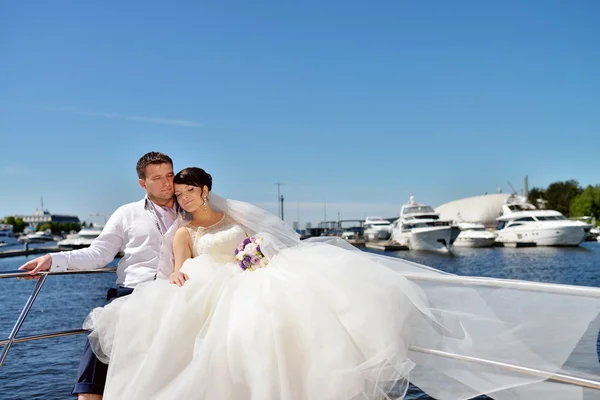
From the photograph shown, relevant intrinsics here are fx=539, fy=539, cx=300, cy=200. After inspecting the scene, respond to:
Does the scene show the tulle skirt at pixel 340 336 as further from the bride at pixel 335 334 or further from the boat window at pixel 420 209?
the boat window at pixel 420 209

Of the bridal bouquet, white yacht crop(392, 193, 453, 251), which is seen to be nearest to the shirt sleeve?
the bridal bouquet

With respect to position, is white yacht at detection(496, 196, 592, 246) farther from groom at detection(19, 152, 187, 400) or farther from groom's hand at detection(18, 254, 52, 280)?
groom's hand at detection(18, 254, 52, 280)

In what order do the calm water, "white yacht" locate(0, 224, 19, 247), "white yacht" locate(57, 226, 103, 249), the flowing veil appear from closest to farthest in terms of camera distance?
the flowing veil → the calm water → "white yacht" locate(57, 226, 103, 249) → "white yacht" locate(0, 224, 19, 247)

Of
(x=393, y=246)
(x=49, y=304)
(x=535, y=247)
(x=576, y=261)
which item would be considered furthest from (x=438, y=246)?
(x=49, y=304)

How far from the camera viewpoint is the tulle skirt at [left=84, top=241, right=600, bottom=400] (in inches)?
110

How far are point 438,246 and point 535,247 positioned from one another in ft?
32.6

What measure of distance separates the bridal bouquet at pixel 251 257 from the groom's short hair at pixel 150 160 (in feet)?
3.47

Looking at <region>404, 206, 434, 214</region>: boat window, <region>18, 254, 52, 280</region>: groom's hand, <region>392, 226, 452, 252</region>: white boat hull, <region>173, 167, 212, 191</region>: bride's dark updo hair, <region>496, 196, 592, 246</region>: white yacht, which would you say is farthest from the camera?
<region>404, 206, 434, 214</region>: boat window

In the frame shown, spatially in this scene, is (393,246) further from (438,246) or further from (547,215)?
(547,215)

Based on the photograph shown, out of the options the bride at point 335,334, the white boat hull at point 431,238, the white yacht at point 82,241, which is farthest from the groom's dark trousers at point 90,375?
the white yacht at point 82,241

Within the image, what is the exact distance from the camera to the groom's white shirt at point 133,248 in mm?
4086

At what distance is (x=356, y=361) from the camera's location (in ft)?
9.22

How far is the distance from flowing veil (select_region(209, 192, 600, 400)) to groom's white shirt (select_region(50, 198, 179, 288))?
1612mm

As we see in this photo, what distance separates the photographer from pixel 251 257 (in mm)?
3635
